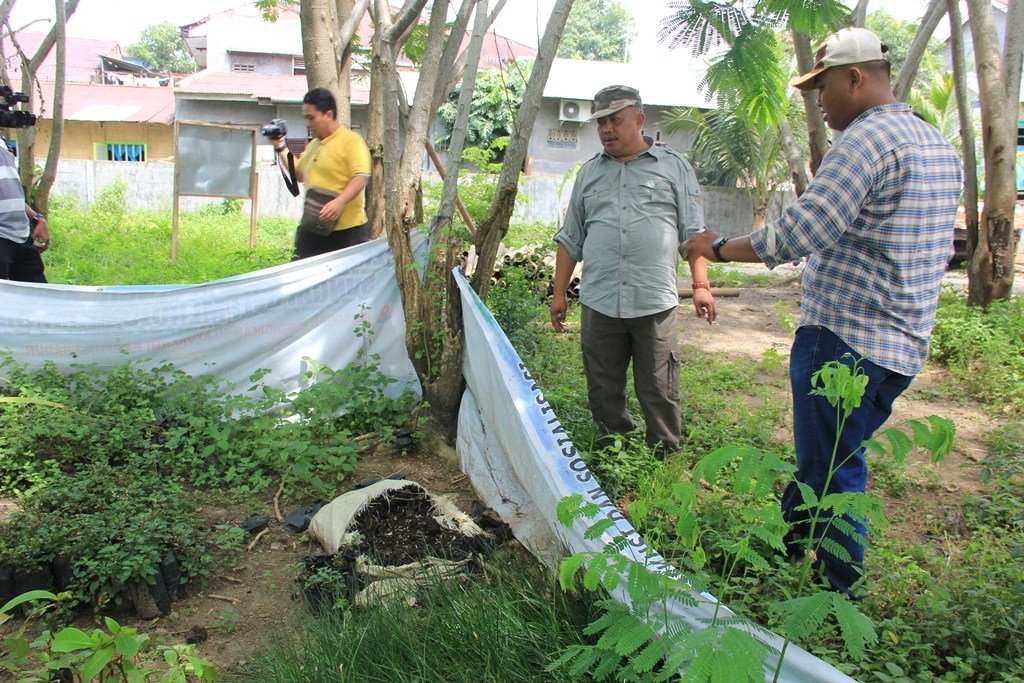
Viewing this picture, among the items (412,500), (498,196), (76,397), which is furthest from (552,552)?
(76,397)

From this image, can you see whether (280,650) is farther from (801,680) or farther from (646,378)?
(646,378)

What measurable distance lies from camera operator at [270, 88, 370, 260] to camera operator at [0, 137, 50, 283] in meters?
1.85

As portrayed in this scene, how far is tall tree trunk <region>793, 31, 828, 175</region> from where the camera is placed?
6629 mm

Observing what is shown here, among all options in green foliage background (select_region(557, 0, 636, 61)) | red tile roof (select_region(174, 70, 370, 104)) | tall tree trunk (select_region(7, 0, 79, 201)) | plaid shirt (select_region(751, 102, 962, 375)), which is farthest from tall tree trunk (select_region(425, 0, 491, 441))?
green foliage background (select_region(557, 0, 636, 61))

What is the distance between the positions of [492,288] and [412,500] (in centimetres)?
216

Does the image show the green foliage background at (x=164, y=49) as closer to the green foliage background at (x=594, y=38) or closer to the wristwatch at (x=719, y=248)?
the green foliage background at (x=594, y=38)

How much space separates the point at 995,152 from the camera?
7.41 m

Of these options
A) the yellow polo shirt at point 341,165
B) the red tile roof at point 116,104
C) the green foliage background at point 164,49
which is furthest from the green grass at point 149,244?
the green foliage background at point 164,49

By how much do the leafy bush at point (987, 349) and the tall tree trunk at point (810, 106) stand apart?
6.01ft

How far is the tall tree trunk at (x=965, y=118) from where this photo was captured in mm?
7645

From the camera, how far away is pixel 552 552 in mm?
3268

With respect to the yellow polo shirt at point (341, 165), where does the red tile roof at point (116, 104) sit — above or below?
above

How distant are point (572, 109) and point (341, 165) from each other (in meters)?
18.8

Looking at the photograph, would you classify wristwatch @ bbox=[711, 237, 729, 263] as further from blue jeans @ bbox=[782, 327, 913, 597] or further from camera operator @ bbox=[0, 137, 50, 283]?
camera operator @ bbox=[0, 137, 50, 283]
